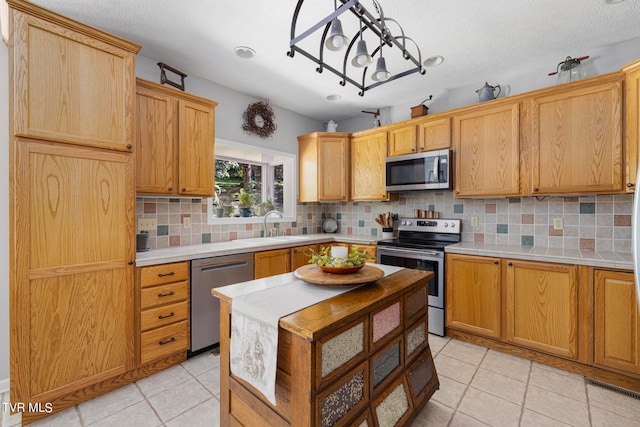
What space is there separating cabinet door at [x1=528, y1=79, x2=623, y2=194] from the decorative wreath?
2.74 m

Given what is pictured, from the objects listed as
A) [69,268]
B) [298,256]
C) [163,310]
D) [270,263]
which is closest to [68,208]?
[69,268]

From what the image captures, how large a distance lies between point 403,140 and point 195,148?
90.5 inches

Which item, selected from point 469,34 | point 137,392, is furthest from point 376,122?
point 137,392

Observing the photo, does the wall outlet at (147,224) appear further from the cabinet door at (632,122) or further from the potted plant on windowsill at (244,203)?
the cabinet door at (632,122)

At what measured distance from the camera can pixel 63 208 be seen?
177 centimetres

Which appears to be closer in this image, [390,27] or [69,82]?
[69,82]

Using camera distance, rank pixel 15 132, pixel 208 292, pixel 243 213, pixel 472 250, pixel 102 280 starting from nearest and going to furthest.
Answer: pixel 15 132 → pixel 102 280 → pixel 208 292 → pixel 472 250 → pixel 243 213

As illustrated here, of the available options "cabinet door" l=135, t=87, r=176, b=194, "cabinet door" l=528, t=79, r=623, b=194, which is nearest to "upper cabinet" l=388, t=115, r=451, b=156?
"cabinet door" l=528, t=79, r=623, b=194

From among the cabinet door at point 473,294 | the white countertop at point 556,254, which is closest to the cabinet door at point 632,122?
the white countertop at point 556,254

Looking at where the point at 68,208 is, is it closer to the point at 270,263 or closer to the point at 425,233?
the point at 270,263

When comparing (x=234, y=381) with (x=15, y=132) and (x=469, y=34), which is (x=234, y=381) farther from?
(x=469, y=34)

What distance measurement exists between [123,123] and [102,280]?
3.58ft

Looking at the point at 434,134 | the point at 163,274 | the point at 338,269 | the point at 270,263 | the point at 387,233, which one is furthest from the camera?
the point at 387,233

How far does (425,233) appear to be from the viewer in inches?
135
